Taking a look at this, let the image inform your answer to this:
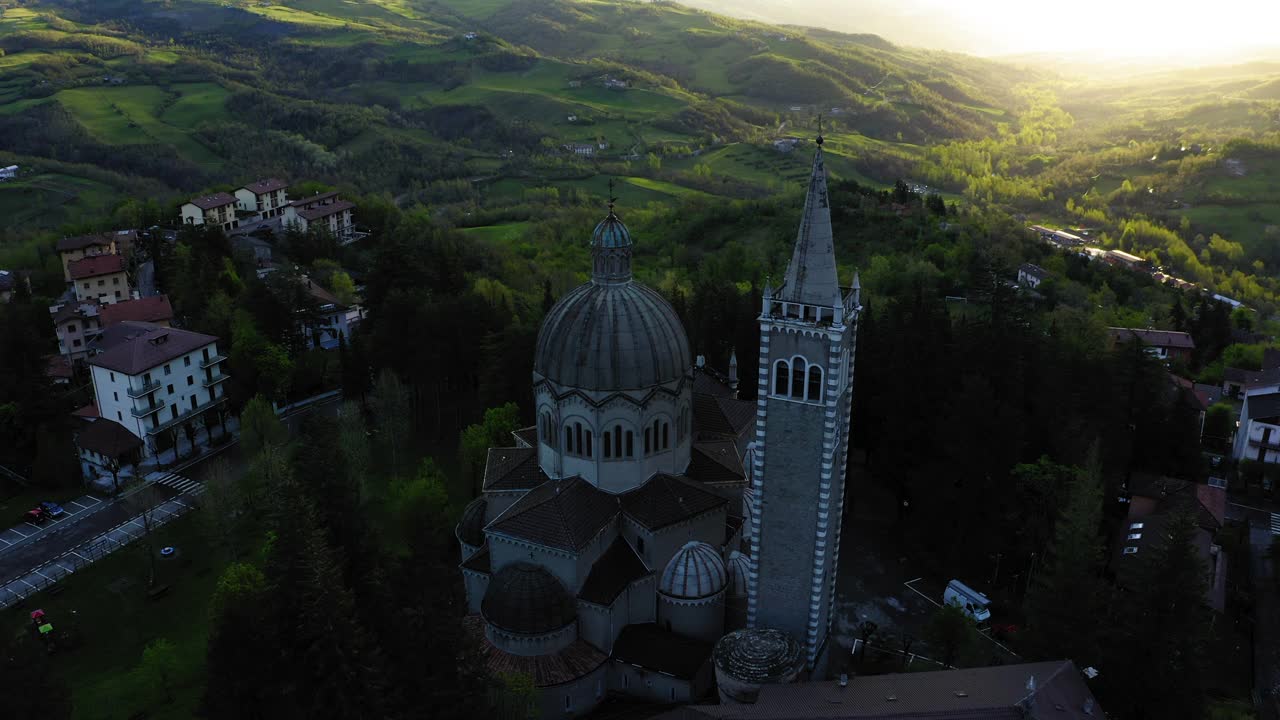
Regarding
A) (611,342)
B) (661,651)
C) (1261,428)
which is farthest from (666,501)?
(1261,428)

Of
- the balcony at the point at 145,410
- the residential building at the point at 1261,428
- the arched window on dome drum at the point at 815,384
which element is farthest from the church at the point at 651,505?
the residential building at the point at 1261,428

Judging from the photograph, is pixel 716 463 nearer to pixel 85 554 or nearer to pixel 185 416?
pixel 85 554

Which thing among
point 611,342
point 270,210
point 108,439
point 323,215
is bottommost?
point 108,439

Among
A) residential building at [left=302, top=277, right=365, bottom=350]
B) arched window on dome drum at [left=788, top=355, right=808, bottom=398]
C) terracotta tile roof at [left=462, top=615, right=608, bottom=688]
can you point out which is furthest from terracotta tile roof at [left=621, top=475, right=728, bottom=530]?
residential building at [left=302, top=277, right=365, bottom=350]

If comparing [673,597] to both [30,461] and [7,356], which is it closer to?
[30,461]

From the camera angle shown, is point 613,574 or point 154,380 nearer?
point 613,574

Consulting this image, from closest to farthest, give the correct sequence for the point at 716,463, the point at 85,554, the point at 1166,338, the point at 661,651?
the point at 661,651, the point at 716,463, the point at 85,554, the point at 1166,338

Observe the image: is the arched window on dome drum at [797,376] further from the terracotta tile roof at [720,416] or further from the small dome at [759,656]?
the terracotta tile roof at [720,416]
